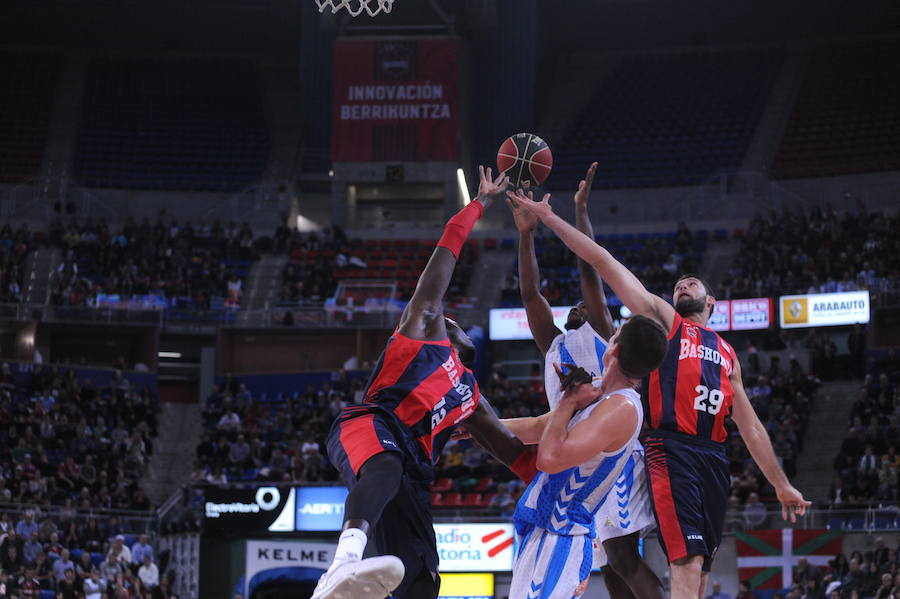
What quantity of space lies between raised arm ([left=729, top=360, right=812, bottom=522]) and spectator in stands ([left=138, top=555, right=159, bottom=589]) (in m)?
15.6

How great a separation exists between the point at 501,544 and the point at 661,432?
15097mm

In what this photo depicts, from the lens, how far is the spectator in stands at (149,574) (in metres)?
20.7

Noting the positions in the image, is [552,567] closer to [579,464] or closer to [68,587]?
[579,464]

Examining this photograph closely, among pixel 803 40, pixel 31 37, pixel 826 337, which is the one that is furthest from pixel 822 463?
pixel 31 37

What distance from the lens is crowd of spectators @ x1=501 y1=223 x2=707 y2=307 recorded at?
31.9 meters

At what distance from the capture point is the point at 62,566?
19.7 metres

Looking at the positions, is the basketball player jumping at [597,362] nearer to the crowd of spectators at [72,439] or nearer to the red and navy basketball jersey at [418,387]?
the red and navy basketball jersey at [418,387]

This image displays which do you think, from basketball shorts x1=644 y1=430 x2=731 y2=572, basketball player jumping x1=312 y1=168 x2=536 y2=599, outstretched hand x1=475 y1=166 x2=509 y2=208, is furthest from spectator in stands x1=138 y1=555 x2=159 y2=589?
basketball shorts x1=644 y1=430 x2=731 y2=572

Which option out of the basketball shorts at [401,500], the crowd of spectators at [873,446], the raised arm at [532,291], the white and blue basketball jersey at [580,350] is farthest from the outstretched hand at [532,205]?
the crowd of spectators at [873,446]

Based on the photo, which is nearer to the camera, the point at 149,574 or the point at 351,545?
the point at 351,545

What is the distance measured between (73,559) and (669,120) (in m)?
27.6

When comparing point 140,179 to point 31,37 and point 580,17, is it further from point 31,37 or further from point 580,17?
point 580,17

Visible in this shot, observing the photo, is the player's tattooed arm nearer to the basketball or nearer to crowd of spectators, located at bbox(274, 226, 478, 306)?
the basketball

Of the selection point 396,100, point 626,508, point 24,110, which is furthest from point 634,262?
point 626,508
